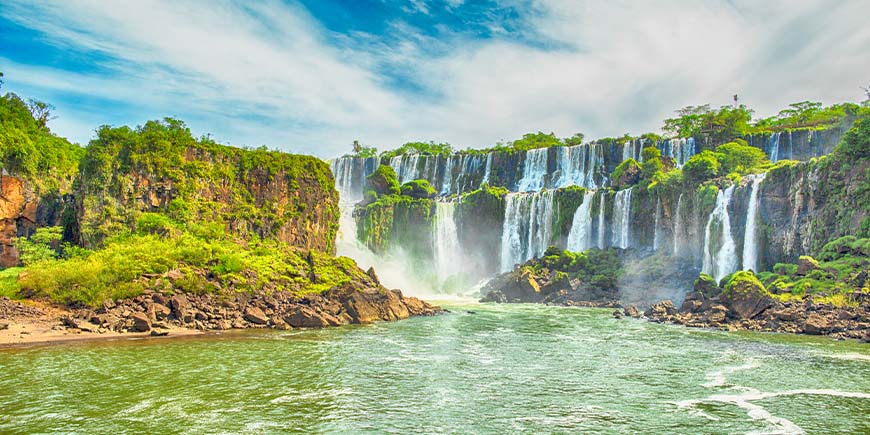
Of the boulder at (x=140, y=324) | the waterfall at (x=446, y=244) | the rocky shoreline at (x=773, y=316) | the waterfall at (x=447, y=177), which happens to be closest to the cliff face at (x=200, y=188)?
the boulder at (x=140, y=324)

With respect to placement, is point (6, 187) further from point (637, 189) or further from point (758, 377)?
point (637, 189)

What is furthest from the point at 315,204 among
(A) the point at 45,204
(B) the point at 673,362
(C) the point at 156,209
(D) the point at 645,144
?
(D) the point at 645,144

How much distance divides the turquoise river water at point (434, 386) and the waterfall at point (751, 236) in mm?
17011

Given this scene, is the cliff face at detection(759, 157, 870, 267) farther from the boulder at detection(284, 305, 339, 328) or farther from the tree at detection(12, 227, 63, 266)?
the tree at detection(12, 227, 63, 266)

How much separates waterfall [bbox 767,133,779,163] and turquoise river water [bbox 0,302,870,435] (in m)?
42.1

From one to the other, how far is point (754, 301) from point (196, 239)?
31.4m

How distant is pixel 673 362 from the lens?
21.3 meters

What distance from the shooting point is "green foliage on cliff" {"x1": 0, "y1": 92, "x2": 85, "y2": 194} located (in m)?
37.5

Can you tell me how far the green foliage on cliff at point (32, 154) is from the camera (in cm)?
3747

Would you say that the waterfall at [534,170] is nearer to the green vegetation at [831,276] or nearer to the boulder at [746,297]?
the green vegetation at [831,276]

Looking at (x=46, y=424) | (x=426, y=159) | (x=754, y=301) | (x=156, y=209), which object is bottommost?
(x=46, y=424)

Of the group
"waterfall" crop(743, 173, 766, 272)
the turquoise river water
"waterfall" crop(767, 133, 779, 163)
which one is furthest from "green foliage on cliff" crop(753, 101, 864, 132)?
the turquoise river water

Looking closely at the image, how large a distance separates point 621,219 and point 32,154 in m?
47.4

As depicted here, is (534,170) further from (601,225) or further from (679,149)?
(601,225)
